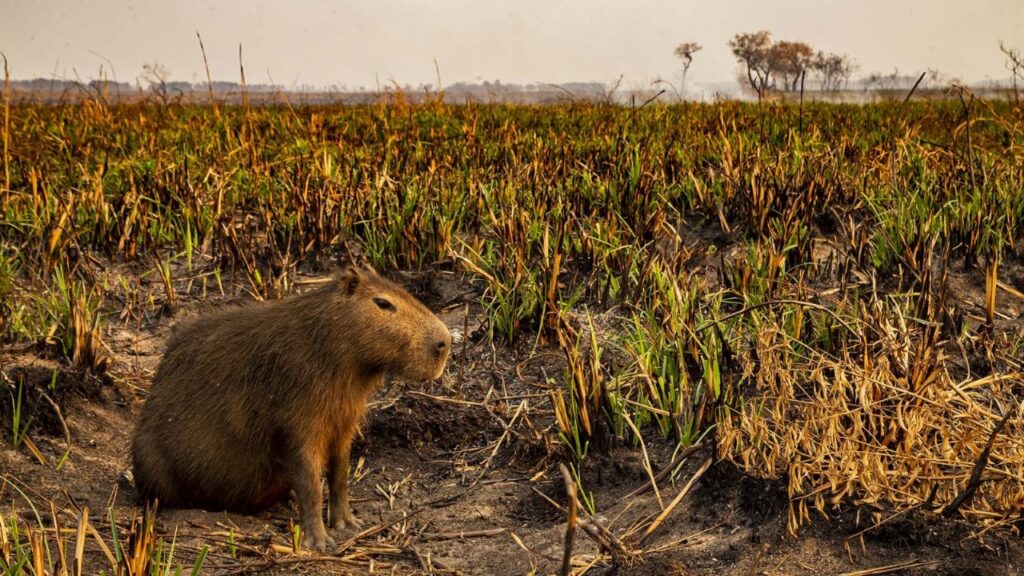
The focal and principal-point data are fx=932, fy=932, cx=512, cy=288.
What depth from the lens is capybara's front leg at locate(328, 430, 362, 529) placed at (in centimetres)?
339

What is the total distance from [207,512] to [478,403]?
119 cm

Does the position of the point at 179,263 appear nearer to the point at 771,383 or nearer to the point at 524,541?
the point at 524,541

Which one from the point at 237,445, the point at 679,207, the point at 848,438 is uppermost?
the point at 679,207

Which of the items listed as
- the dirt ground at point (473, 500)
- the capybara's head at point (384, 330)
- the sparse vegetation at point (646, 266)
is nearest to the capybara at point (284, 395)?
the capybara's head at point (384, 330)

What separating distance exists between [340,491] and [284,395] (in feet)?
1.44

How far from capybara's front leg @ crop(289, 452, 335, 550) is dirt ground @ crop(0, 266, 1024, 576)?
100mm

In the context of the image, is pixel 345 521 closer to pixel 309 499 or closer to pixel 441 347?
pixel 309 499

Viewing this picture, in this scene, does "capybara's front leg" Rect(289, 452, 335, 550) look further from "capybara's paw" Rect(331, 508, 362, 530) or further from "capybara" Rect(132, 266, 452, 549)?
"capybara's paw" Rect(331, 508, 362, 530)

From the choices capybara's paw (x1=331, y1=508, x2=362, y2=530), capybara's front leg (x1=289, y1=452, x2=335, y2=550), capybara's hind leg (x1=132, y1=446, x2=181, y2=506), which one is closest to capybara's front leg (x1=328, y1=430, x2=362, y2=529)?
capybara's paw (x1=331, y1=508, x2=362, y2=530)

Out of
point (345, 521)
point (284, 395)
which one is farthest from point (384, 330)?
point (345, 521)

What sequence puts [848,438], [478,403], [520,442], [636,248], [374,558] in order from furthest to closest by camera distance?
[636,248] < [478,403] < [520,442] < [374,558] < [848,438]

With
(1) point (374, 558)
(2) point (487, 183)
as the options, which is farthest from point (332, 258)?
(1) point (374, 558)

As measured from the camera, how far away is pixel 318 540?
10.4 feet

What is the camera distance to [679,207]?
5871mm
